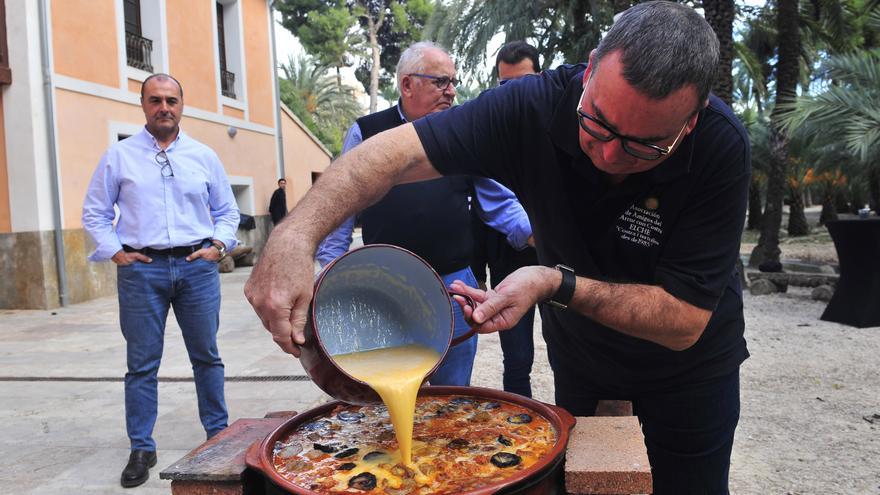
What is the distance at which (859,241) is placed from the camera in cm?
726

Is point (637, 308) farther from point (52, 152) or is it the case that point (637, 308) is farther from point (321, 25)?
point (321, 25)

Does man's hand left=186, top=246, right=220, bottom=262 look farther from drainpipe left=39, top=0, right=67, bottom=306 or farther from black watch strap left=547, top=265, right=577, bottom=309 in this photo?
drainpipe left=39, top=0, right=67, bottom=306

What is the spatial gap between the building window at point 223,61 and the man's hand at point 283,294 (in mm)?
14191

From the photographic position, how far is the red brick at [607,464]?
5.31 ft

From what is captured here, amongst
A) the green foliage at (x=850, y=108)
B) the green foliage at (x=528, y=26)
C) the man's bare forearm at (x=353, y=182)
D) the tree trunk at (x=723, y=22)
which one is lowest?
the man's bare forearm at (x=353, y=182)

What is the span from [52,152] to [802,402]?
9027mm

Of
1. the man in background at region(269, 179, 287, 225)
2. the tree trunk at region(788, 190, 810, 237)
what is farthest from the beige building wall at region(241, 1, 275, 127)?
the tree trunk at region(788, 190, 810, 237)

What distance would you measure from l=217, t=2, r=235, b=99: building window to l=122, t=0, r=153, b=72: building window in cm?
284

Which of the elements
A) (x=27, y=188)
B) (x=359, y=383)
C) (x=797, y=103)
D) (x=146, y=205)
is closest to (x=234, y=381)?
(x=146, y=205)

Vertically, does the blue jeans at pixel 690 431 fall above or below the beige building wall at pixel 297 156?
below

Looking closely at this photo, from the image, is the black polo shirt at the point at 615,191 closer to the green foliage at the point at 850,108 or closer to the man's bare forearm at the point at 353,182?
the man's bare forearm at the point at 353,182

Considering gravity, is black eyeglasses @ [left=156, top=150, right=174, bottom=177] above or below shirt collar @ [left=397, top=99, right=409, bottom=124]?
below

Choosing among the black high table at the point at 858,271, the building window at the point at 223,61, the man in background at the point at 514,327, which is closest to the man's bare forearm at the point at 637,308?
the man in background at the point at 514,327

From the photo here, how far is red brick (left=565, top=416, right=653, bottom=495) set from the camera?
5.31ft
